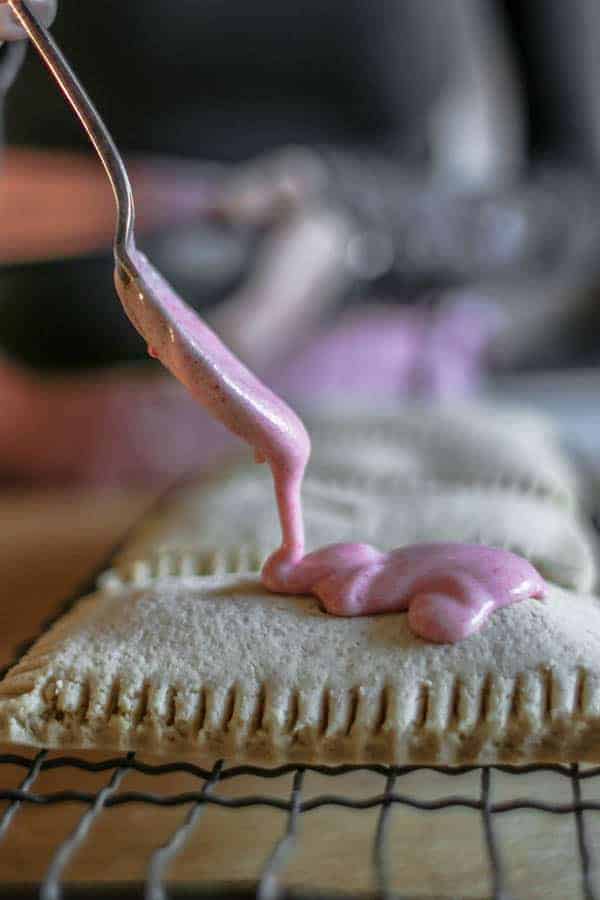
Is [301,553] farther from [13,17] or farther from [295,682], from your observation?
[13,17]

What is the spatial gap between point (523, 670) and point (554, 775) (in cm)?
11

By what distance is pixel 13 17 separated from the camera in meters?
0.47

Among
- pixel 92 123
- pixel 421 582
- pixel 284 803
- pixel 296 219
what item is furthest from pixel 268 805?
pixel 296 219

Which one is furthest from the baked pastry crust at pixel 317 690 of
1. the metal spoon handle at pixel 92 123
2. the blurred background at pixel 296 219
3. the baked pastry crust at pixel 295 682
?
the blurred background at pixel 296 219

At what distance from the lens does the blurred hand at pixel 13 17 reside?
1.53ft

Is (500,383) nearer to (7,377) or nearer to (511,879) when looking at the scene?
(7,377)

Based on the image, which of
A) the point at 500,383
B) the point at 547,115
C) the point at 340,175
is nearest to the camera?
the point at 340,175

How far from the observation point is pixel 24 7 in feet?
1.50

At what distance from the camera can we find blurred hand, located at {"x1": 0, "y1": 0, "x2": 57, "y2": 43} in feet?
1.53

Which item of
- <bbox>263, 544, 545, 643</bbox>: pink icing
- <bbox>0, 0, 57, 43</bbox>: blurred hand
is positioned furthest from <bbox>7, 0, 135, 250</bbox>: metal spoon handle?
<bbox>263, 544, 545, 643</bbox>: pink icing

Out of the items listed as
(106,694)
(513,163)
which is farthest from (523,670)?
(513,163)

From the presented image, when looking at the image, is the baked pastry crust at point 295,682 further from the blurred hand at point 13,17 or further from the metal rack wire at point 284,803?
the blurred hand at point 13,17

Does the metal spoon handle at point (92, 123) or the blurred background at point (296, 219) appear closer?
the metal spoon handle at point (92, 123)

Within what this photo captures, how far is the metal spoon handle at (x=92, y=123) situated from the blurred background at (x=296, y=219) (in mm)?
784
